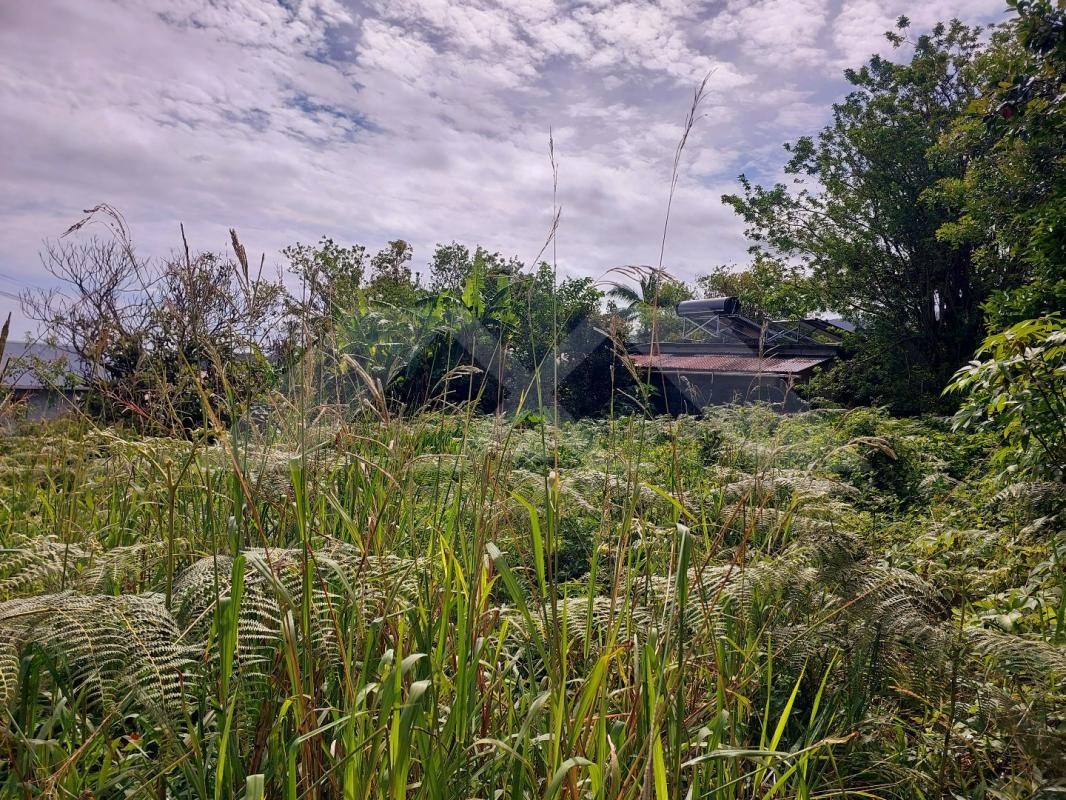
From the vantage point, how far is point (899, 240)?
44.0 feet

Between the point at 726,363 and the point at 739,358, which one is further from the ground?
the point at 739,358

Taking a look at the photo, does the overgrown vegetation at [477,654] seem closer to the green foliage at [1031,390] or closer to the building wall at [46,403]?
the green foliage at [1031,390]

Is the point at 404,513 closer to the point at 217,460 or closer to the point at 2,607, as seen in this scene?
the point at 217,460

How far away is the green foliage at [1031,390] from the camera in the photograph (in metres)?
2.59

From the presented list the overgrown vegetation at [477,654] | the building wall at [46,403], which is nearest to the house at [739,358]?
the building wall at [46,403]

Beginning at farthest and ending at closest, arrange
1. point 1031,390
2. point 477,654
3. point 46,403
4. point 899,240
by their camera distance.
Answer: point 899,240 → point 46,403 → point 1031,390 → point 477,654

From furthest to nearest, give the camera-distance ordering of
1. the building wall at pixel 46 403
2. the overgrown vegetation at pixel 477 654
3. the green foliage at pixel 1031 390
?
the building wall at pixel 46 403, the green foliage at pixel 1031 390, the overgrown vegetation at pixel 477 654

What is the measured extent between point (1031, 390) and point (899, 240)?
12.2m

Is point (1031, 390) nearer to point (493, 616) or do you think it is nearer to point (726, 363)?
point (493, 616)

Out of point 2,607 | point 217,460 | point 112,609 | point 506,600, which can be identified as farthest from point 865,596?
point 217,460

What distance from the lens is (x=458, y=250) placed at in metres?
28.0

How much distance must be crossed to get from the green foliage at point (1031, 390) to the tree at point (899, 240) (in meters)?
10.4

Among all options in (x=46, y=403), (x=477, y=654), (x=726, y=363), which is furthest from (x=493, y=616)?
(x=726, y=363)

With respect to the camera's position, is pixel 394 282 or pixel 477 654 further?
pixel 394 282
